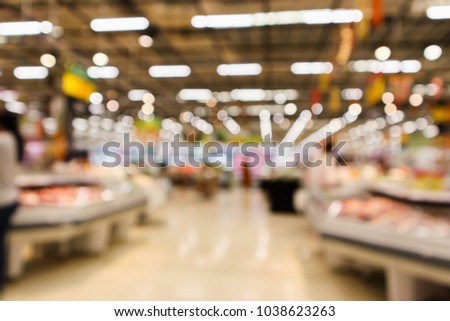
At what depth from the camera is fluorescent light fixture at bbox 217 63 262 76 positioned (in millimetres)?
14758

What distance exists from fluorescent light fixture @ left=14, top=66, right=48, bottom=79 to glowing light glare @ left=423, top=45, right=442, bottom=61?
39.7 feet

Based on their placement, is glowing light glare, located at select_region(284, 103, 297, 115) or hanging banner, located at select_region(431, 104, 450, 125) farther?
glowing light glare, located at select_region(284, 103, 297, 115)

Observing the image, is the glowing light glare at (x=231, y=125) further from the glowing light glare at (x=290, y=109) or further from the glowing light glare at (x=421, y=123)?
the glowing light glare at (x=421, y=123)

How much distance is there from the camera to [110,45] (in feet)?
42.7

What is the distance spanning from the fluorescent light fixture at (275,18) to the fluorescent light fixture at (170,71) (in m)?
5.16

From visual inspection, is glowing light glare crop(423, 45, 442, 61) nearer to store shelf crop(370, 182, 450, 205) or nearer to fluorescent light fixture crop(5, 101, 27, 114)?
store shelf crop(370, 182, 450, 205)

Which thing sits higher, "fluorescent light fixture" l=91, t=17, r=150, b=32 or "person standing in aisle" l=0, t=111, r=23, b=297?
"fluorescent light fixture" l=91, t=17, r=150, b=32

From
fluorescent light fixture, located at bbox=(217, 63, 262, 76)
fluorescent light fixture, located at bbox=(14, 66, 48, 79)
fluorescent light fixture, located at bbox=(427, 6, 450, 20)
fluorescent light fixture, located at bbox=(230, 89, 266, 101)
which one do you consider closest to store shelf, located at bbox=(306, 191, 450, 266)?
fluorescent light fixture, located at bbox=(427, 6, 450, 20)

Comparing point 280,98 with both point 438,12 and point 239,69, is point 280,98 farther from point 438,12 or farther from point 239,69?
point 438,12

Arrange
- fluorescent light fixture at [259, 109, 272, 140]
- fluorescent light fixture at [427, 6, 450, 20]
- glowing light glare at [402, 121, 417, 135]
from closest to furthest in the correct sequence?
fluorescent light fixture at [427, 6, 450, 20]
fluorescent light fixture at [259, 109, 272, 140]
glowing light glare at [402, 121, 417, 135]

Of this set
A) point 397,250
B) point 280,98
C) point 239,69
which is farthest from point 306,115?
point 397,250

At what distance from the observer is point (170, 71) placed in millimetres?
16453

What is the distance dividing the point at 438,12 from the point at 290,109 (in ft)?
50.8
